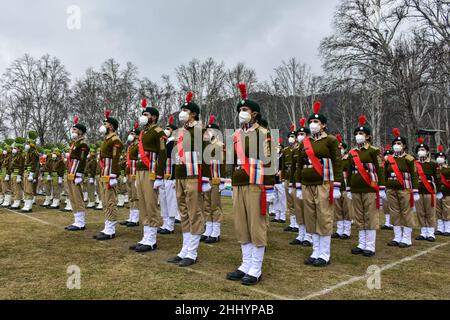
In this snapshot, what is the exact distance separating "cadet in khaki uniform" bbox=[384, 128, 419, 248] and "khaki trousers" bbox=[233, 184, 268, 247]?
15.3 ft

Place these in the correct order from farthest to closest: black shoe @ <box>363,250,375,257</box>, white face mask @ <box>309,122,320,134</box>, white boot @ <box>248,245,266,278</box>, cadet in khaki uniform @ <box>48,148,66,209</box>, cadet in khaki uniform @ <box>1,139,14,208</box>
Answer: cadet in khaki uniform @ <box>48,148,66,209</box>
cadet in khaki uniform @ <box>1,139,14,208</box>
black shoe @ <box>363,250,375,257</box>
white face mask @ <box>309,122,320,134</box>
white boot @ <box>248,245,266,278</box>

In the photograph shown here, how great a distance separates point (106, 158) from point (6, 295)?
12.5ft

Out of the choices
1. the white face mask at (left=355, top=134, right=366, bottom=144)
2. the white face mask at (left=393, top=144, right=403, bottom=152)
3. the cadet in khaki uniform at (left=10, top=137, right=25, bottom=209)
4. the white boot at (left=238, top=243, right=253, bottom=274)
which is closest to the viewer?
the white boot at (left=238, top=243, right=253, bottom=274)

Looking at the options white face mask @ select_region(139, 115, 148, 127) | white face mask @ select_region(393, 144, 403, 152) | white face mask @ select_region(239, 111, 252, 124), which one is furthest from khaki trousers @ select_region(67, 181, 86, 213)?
white face mask @ select_region(393, 144, 403, 152)

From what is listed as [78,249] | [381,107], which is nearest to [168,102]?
[381,107]

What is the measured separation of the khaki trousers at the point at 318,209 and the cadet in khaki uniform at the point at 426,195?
15.2 ft

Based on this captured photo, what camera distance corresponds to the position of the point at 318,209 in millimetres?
6125

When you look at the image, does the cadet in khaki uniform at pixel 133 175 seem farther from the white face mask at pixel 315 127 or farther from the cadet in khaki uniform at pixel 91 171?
the white face mask at pixel 315 127

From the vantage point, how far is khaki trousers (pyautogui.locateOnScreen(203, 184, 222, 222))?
27.1 feet

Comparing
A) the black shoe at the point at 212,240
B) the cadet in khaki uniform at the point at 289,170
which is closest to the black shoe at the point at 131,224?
the black shoe at the point at 212,240

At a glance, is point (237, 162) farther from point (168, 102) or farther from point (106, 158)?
point (168, 102)

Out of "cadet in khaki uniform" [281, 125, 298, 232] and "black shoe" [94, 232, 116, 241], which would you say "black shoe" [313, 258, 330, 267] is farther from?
"black shoe" [94, 232, 116, 241]

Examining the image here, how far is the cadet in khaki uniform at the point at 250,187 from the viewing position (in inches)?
200

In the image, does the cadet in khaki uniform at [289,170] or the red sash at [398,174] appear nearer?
the red sash at [398,174]
